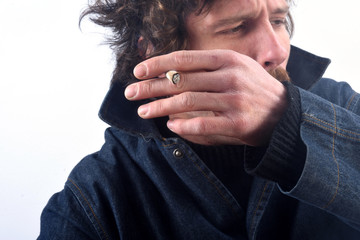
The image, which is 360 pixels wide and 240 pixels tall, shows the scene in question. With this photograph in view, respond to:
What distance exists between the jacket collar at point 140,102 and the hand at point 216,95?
0.35m

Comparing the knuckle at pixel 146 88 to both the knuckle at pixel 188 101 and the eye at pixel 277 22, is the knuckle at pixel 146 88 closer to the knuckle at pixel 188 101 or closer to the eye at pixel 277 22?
the knuckle at pixel 188 101

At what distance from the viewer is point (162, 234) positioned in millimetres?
927

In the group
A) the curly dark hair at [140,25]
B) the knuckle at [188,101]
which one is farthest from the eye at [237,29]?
the knuckle at [188,101]

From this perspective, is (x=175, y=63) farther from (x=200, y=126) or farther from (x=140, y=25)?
(x=140, y=25)

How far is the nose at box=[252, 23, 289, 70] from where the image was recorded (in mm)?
971

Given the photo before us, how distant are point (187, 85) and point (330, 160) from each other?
387 mm

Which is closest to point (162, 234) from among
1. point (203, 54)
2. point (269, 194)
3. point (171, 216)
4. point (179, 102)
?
point (171, 216)

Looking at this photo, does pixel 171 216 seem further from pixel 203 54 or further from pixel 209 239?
pixel 203 54

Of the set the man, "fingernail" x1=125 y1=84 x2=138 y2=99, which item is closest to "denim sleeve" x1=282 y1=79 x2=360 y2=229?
the man

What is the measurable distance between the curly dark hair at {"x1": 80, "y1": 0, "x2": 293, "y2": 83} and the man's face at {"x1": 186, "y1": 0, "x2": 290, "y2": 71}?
5cm

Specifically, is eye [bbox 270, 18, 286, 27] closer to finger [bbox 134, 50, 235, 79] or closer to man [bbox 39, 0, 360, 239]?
man [bbox 39, 0, 360, 239]

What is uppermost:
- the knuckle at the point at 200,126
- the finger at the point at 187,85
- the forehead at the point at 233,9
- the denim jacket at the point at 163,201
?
the forehead at the point at 233,9

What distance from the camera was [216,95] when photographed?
66 cm

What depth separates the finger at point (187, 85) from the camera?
664mm
